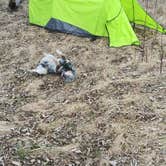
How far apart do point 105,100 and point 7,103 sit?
2.09 m

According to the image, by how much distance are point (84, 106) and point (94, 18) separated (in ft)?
13.5

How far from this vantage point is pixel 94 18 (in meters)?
A: 11.8

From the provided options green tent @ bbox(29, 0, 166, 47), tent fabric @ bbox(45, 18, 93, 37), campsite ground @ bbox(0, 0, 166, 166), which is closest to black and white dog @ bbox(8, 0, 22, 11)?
green tent @ bbox(29, 0, 166, 47)

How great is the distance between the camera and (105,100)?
863cm

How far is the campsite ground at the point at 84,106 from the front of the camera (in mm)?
6961

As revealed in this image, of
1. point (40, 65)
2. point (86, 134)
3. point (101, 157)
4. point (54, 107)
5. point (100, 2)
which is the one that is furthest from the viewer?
point (100, 2)

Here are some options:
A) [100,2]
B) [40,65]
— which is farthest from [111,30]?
[40,65]

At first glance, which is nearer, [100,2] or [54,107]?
[54,107]

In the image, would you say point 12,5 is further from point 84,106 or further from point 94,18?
point 84,106

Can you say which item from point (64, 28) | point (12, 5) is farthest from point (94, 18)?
point (12, 5)

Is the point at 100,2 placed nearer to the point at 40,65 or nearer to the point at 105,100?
the point at 40,65

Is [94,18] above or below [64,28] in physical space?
above

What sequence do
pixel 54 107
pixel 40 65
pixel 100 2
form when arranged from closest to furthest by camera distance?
pixel 54 107, pixel 40 65, pixel 100 2

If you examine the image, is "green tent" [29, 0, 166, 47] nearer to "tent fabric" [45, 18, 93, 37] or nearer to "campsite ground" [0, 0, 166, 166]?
"tent fabric" [45, 18, 93, 37]
